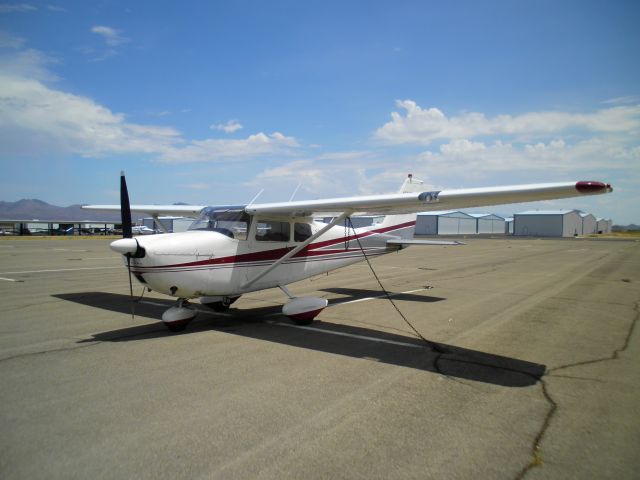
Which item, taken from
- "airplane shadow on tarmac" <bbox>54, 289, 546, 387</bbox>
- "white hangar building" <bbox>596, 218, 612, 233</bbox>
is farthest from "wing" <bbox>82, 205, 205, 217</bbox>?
"white hangar building" <bbox>596, 218, 612, 233</bbox>

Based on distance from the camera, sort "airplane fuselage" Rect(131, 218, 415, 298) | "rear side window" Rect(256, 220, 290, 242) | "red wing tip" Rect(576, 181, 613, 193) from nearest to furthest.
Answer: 1. "red wing tip" Rect(576, 181, 613, 193)
2. "airplane fuselage" Rect(131, 218, 415, 298)
3. "rear side window" Rect(256, 220, 290, 242)

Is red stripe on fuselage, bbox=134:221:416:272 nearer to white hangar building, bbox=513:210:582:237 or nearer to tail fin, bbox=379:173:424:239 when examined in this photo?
tail fin, bbox=379:173:424:239

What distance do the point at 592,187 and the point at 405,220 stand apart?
23.1ft

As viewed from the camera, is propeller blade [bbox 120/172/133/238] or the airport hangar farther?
the airport hangar

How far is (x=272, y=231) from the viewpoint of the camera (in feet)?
28.0

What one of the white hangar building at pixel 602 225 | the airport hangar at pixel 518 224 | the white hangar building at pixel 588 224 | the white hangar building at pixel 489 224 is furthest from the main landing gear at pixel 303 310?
the white hangar building at pixel 602 225

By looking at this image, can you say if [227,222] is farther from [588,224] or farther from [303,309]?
[588,224]

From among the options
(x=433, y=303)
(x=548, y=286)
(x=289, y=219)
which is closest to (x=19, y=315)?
(x=289, y=219)

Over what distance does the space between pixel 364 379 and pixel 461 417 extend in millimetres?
1290

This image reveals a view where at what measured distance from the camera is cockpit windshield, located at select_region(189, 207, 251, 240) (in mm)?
7879

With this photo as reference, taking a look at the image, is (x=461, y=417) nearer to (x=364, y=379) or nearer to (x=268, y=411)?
(x=364, y=379)

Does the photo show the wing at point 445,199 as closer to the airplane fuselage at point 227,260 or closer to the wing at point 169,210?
the airplane fuselage at point 227,260

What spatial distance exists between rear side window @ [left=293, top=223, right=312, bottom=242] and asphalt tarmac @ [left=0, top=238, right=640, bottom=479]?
1680mm

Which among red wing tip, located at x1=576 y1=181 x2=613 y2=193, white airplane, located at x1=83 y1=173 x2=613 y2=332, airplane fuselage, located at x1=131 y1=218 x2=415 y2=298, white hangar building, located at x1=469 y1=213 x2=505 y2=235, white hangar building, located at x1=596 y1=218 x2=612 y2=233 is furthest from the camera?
white hangar building, located at x1=596 y1=218 x2=612 y2=233
